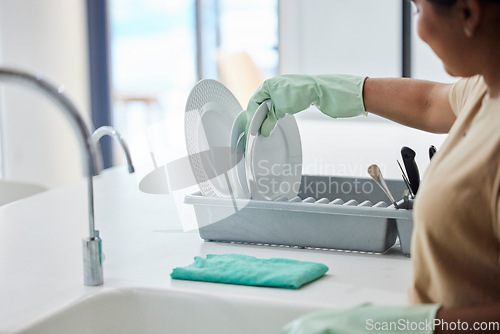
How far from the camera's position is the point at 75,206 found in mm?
1513

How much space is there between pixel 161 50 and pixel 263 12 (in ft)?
3.29

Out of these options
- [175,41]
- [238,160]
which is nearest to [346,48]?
[175,41]

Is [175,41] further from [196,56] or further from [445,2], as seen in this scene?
[445,2]

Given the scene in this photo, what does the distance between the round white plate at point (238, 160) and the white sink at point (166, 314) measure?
29 cm

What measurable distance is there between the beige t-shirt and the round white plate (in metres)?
0.49

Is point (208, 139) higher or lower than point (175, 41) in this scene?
lower

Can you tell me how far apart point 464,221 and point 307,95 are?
59 cm

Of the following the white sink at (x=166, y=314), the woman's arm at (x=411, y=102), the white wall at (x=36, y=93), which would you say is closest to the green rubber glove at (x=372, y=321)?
the white sink at (x=166, y=314)

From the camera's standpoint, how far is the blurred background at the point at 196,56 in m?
2.86

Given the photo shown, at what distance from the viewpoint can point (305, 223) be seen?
110cm

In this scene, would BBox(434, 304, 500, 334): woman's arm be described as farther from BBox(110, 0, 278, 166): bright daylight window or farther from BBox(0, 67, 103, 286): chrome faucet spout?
BBox(110, 0, 278, 166): bright daylight window

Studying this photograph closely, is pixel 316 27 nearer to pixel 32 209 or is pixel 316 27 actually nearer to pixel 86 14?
pixel 86 14

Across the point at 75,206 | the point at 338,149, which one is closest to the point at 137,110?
the point at 338,149

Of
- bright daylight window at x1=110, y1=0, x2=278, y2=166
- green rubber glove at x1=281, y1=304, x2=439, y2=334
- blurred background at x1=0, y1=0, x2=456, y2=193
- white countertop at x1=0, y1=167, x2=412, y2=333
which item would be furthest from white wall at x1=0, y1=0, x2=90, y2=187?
green rubber glove at x1=281, y1=304, x2=439, y2=334
